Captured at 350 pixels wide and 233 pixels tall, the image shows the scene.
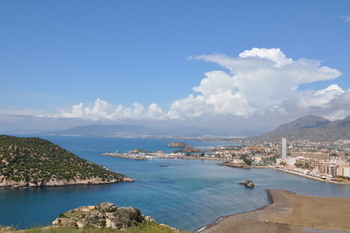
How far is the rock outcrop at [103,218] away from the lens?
19.5m

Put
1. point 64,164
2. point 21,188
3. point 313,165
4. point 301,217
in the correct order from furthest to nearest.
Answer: point 313,165
point 64,164
point 21,188
point 301,217

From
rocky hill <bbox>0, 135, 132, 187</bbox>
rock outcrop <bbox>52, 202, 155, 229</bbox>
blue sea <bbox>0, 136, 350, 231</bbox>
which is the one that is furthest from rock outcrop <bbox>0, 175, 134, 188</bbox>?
rock outcrop <bbox>52, 202, 155, 229</bbox>

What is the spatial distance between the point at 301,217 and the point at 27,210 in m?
27.6

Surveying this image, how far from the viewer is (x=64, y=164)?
47.6 metres

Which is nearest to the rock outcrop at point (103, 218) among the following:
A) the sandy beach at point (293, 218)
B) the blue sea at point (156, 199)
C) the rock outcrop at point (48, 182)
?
the blue sea at point (156, 199)

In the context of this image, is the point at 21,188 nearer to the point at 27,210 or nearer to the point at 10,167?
the point at 10,167

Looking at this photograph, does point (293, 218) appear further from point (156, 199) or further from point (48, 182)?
point (48, 182)

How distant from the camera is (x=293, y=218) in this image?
30.0m

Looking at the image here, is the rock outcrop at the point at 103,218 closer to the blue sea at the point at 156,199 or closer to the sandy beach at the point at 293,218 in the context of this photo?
the blue sea at the point at 156,199

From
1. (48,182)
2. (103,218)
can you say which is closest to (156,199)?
(48,182)

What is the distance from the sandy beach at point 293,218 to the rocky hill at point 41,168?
24872mm

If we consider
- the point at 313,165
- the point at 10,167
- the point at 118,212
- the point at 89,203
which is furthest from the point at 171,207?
the point at 313,165

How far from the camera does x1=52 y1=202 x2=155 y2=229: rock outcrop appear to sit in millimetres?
19547

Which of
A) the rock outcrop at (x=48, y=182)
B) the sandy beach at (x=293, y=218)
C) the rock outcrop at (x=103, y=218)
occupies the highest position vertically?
the rock outcrop at (x=103, y=218)
